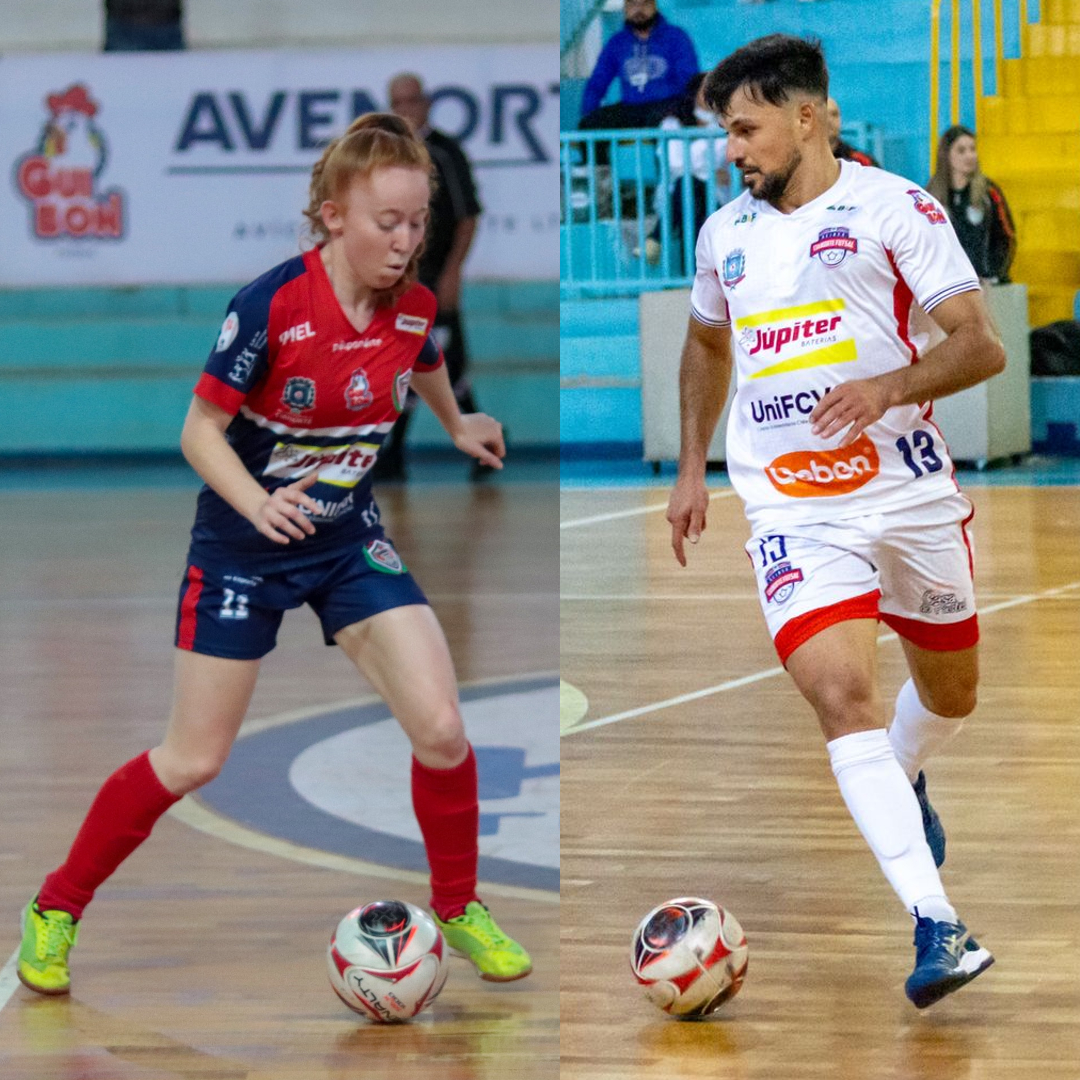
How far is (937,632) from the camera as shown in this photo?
122 inches

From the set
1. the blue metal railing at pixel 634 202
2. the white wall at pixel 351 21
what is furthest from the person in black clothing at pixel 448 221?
the blue metal railing at pixel 634 202

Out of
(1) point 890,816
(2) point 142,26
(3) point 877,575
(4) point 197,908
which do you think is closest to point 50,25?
(2) point 142,26

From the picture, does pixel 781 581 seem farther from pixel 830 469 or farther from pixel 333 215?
pixel 333 215

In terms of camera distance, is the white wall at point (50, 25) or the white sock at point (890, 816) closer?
the white sock at point (890, 816)

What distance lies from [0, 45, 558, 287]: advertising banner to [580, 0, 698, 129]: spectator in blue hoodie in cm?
669

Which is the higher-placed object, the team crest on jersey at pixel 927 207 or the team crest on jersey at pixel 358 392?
the team crest on jersey at pixel 927 207

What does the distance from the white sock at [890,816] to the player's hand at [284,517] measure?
86cm

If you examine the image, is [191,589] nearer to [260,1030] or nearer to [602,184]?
[260,1030]

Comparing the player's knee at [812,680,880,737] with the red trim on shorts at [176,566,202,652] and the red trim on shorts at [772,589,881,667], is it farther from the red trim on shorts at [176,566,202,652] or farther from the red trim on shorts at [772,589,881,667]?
the red trim on shorts at [176,566,202,652]

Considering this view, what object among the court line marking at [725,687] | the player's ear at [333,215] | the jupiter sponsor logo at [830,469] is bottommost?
the court line marking at [725,687]

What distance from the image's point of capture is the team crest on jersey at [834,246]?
2.88 m

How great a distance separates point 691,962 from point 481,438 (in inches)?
39.0

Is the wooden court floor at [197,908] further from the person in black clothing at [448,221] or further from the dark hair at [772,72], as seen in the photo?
the person in black clothing at [448,221]

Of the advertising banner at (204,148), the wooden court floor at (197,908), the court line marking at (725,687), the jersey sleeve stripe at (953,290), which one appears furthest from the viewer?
the advertising banner at (204,148)
